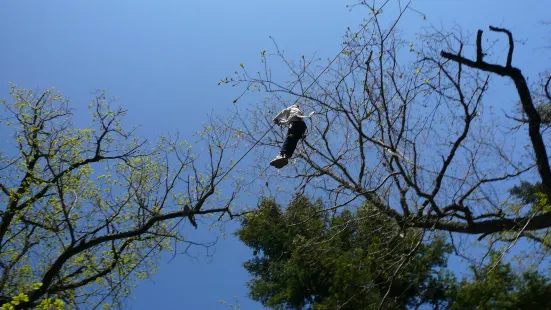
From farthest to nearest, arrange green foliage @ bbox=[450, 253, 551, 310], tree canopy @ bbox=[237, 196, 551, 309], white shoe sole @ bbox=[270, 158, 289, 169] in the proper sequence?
green foliage @ bbox=[450, 253, 551, 310] < tree canopy @ bbox=[237, 196, 551, 309] < white shoe sole @ bbox=[270, 158, 289, 169]

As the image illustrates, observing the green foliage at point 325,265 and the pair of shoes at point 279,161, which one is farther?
the green foliage at point 325,265

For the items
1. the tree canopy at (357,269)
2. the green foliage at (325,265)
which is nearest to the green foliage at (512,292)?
the tree canopy at (357,269)

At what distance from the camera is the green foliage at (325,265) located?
9.49m

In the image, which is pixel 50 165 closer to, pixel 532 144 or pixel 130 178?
pixel 130 178

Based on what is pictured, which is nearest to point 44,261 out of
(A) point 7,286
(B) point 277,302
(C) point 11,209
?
(A) point 7,286

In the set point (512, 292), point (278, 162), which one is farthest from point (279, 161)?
point (512, 292)

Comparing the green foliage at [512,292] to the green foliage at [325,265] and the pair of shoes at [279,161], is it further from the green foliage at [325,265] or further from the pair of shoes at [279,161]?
the pair of shoes at [279,161]

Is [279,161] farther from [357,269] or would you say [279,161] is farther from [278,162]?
[357,269]

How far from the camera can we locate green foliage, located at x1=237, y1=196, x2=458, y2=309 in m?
9.49

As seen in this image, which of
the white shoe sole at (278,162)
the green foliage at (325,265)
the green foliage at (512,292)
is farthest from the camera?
the green foliage at (512,292)

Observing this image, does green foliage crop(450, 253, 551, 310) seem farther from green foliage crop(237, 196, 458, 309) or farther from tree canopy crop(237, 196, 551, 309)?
green foliage crop(237, 196, 458, 309)

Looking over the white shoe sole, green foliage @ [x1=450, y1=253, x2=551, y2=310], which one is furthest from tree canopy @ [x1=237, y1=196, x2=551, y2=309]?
the white shoe sole

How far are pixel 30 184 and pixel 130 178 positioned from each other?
2.06m

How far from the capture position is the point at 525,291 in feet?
38.2
